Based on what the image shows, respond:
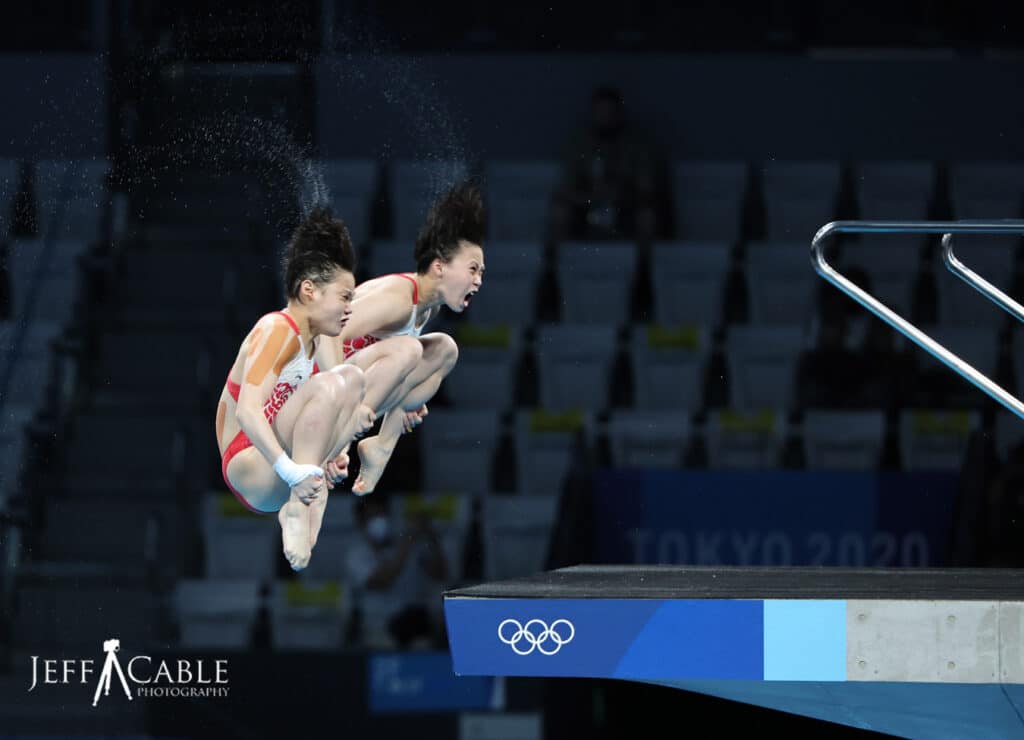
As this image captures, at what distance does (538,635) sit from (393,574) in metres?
2.78

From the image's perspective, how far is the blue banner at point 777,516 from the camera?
6043 mm

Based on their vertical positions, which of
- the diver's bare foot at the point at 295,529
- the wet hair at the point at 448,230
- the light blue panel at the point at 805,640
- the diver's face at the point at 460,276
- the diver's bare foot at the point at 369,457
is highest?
the wet hair at the point at 448,230

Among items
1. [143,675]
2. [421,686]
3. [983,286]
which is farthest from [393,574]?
[983,286]

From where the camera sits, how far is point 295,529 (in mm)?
4613

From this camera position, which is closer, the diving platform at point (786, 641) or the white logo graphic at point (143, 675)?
the diving platform at point (786, 641)

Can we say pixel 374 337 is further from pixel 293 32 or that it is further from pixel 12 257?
pixel 12 257

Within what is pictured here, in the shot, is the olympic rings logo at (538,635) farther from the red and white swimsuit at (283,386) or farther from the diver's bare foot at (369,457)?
the diver's bare foot at (369,457)

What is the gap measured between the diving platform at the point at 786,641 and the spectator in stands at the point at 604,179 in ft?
9.65

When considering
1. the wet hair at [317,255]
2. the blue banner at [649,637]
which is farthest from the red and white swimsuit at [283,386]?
the blue banner at [649,637]

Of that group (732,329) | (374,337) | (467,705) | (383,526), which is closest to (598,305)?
(732,329)

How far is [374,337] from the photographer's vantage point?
488cm

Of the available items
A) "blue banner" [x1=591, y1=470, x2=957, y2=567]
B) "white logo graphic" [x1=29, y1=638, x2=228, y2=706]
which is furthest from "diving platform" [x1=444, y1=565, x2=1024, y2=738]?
"white logo graphic" [x1=29, y1=638, x2=228, y2=706]

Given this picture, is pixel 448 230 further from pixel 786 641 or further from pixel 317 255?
pixel 786 641

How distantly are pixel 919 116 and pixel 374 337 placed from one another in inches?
128
